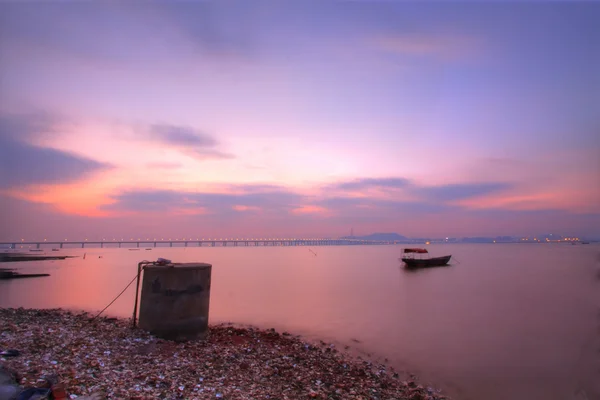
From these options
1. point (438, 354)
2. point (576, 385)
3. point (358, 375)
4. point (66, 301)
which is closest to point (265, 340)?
point (358, 375)

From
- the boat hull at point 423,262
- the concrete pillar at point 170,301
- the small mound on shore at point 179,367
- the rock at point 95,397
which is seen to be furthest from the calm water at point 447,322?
the boat hull at point 423,262

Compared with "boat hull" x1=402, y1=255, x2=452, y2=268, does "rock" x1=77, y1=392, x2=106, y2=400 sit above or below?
above

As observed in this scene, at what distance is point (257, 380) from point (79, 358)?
4335 mm

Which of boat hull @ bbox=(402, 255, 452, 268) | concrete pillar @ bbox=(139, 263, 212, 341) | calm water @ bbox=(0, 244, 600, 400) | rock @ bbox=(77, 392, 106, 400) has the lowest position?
calm water @ bbox=(0, 244, 600, 400)

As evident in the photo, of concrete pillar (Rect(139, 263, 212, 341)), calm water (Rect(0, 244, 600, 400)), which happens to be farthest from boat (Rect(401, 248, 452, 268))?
concrete pillar (Rect(139, 263, 212, 341))

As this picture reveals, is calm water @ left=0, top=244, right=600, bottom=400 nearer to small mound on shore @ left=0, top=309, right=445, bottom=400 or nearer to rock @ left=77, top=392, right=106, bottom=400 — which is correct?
Answer: small mound on shore @ left=0, top=309, right=445, bottom=400

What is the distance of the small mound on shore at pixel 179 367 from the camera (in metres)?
7.69

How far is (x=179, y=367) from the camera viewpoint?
356 inches

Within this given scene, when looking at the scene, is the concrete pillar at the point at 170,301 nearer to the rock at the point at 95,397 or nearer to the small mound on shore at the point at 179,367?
the small mound on shore at the point at 179,367

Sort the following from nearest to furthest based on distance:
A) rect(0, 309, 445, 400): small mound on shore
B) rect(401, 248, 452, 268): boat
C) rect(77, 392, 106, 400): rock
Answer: rect(77, 392, 106, 400): rock
rect(0, 309, 445, 400): small mound on shore
rect(401, 248, 452, 268): boat

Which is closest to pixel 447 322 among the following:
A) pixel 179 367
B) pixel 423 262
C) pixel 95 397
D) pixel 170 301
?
pixel 170 301

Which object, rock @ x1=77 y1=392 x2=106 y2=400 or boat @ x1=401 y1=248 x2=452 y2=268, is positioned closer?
rock @ x1=77 y1=392 x2=106 y2=400

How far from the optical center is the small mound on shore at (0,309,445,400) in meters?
7.69

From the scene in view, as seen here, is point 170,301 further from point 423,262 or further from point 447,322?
point 423,262
